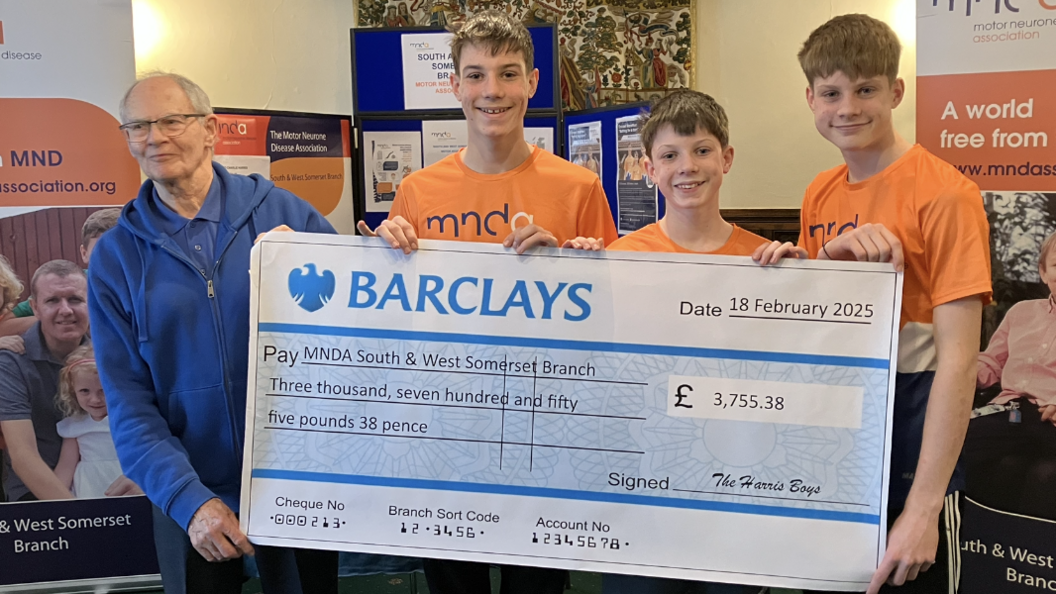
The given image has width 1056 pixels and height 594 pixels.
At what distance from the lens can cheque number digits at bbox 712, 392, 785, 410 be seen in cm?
148

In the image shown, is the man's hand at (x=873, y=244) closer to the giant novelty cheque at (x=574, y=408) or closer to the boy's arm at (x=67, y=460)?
the giant novelty cheque at (x=574, y=408)

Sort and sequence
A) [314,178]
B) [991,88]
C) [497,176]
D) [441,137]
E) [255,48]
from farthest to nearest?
[255,48] → [441,137] → [314,178] → [991,88] → [497,176]

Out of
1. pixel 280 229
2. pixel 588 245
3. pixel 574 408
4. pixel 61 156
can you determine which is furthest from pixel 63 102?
pixel 574 408

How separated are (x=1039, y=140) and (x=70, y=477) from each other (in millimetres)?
3510

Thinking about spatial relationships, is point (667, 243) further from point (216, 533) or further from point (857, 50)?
point (216, 533)

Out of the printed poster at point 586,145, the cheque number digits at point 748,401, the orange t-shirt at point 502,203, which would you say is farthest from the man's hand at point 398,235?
the printed poster at point 586,145

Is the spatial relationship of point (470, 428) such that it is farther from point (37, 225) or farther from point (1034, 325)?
point (37, 225)

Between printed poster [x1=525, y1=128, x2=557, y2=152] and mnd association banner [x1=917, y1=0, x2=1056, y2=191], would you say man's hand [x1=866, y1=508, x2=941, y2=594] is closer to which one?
mnd association banner [x1=917, y1=0, x2=1056, y2=191]

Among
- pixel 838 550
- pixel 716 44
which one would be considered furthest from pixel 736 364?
pixel 716 44

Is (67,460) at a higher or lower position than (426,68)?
lower

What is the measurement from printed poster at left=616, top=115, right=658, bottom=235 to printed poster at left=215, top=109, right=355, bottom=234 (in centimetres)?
153

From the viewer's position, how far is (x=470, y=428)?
1.54m

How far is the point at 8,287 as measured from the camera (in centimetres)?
256

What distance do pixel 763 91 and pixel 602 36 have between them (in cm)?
108
